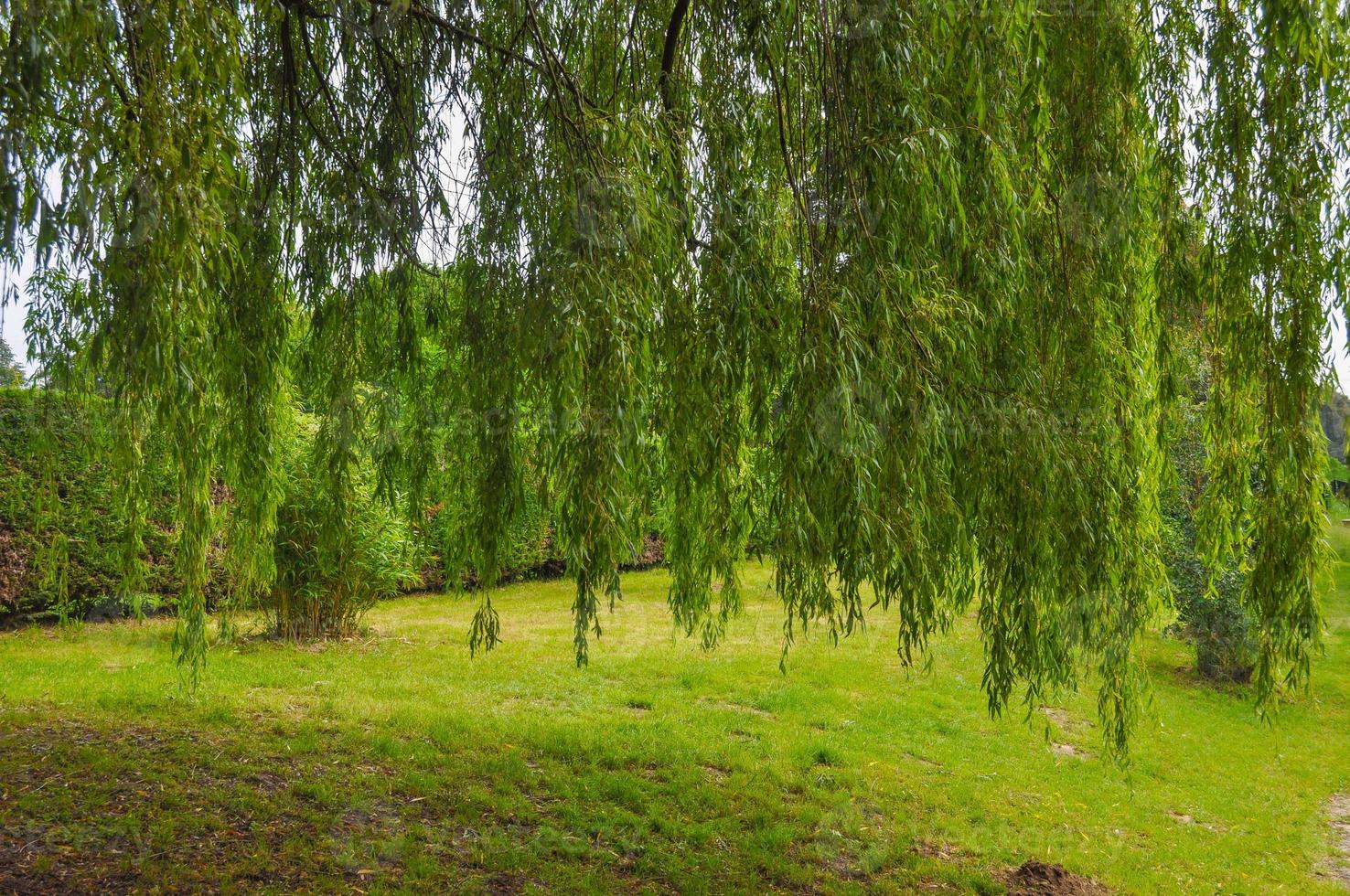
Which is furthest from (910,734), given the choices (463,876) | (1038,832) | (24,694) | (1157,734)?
(24,694)

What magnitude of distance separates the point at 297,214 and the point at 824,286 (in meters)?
2.08

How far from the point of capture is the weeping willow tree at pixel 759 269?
2490 mm

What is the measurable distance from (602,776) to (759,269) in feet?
11.1

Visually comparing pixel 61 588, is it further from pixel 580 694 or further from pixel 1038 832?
pixel 1038 832

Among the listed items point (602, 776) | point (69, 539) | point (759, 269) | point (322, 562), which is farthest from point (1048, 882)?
point (69, 539)

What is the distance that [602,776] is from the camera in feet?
17.4

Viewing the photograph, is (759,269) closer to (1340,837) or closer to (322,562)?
(322,562)

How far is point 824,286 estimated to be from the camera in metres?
2.75

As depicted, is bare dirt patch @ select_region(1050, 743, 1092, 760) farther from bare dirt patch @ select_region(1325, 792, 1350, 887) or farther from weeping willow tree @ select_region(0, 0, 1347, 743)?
weeping willow tree @ select_region(0, 0, 1347, 743)

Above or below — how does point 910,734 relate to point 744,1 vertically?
below

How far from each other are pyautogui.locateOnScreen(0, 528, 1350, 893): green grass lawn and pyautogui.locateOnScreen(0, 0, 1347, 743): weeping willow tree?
1.27 metres

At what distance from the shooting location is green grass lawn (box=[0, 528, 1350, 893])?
4.11 metres

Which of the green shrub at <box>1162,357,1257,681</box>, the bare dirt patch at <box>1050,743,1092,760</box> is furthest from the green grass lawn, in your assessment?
the green shrub at <box>1162,357,1257,681</box>

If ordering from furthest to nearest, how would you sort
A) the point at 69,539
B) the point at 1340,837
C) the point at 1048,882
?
the point at 69,539
the point at 1340,837
the point at 1048,882
